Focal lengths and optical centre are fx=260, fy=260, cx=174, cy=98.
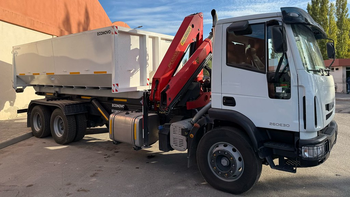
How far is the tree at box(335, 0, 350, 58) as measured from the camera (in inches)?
1155

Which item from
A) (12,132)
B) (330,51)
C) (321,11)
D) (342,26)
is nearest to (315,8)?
(321,11)

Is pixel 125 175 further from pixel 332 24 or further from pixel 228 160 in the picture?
pixel 332 24

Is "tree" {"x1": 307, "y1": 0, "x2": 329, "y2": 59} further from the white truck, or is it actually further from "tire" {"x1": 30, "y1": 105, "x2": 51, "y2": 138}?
"tire" {"x1": 30, "y1": 105, "x2": 51, "y2": 138}

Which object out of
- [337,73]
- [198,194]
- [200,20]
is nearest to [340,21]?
[337,73]

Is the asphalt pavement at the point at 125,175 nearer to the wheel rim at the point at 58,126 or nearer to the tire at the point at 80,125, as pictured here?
the tire at the point at 80,125

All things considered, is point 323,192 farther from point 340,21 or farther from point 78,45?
point 340,21

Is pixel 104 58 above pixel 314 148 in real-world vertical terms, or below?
above

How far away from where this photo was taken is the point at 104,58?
562 cm

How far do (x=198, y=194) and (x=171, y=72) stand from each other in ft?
7.87

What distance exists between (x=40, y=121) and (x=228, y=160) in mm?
6236

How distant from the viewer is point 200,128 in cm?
448

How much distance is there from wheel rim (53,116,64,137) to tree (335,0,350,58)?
31.7m

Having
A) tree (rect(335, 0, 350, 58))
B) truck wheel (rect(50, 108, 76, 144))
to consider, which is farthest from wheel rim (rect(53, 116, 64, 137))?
tree (rect(335, 0, 350, 58))

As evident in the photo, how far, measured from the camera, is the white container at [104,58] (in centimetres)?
545
